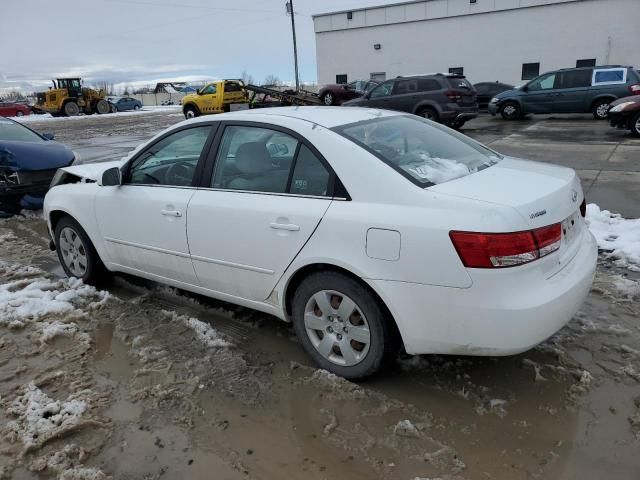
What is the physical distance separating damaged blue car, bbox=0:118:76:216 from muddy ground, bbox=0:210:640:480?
4.14 metres

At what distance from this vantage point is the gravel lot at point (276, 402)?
247 centimetres

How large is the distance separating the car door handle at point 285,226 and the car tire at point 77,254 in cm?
221

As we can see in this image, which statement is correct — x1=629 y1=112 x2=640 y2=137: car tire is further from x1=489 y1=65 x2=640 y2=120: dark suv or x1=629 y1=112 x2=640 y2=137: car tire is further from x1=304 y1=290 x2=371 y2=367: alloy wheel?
x1=304 y1=290 x2=371 y2=367: alloy wheel

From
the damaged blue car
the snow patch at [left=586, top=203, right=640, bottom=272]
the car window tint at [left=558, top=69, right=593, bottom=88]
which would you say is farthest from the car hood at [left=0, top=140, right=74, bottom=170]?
the car window tint at [left=558, top=69, right=593, bottom=88]

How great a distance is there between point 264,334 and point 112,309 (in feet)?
4.48

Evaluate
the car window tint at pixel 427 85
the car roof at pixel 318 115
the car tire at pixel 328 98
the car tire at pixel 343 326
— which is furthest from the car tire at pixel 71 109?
the car tire at pixel 343 326

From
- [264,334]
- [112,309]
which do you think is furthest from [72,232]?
[264,334]

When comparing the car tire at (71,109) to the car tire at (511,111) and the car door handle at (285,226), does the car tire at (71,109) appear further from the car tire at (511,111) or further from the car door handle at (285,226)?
the car door handle at (285,226)

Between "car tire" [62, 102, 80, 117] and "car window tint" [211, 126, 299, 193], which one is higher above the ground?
"car window tint" [211, 126, 299, 193]

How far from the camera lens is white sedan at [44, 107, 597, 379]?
8.27 ft

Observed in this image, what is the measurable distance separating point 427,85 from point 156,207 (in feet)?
44.7

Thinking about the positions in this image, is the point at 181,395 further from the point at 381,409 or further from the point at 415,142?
the point at 415,142

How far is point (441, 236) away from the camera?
8.27ft

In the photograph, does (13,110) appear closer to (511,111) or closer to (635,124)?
(511,111)
